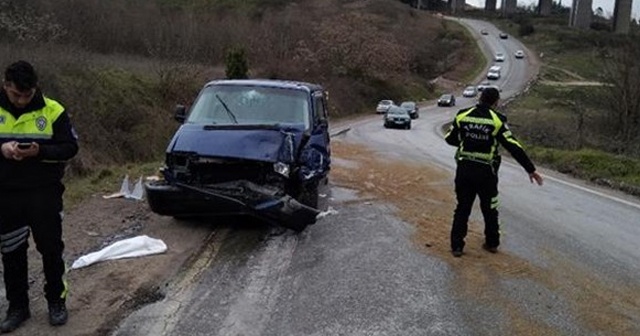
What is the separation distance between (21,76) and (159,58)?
2896cm

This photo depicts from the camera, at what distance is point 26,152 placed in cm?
454

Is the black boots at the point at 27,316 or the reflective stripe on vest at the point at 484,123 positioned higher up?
the reflective stripe on vest at the point at 484,123

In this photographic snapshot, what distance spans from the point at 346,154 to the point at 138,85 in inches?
497

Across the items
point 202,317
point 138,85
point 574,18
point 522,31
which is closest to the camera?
point 202,317

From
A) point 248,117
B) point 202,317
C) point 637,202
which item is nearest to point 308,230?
point 248,117

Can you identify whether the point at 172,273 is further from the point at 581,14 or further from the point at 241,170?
the point at 581,14

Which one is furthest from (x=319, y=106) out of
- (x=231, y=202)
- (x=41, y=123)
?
(x=41, y=123)

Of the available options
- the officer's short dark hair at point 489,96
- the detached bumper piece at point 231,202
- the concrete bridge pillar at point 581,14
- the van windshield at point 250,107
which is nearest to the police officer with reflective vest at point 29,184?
the detached bumper piece at point 231,202

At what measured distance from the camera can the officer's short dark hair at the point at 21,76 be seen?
4520mm

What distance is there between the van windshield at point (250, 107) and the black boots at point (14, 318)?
424 cm

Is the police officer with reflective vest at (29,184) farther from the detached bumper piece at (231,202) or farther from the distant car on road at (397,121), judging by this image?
the distant car on road at (397,121)

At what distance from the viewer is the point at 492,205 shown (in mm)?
7199

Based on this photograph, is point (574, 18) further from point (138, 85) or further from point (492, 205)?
point (492, 205)

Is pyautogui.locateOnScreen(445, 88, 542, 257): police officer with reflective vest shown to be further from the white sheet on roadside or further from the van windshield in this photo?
the white sheet on roadside
